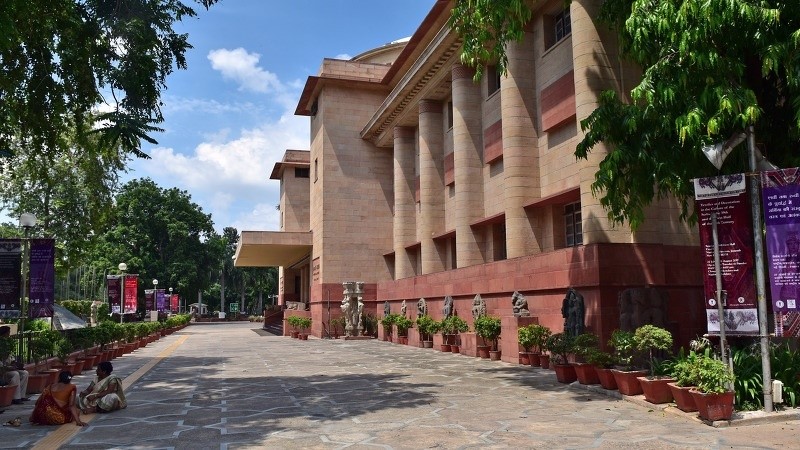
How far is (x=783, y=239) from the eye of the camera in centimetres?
846

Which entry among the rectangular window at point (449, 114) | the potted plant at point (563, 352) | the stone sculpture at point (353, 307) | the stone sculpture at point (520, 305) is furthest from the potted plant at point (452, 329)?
the stone sculpture at point (353, 307)

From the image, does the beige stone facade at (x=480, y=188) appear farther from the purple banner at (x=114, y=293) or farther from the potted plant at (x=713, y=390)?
the purple banner at (x=114, y=293)

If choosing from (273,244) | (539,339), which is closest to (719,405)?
(539,339)

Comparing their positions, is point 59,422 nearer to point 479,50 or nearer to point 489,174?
point 479,50

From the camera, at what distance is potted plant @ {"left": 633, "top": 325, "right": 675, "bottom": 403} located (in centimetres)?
940

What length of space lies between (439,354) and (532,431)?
1274cm

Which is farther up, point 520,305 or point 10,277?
point 10,277

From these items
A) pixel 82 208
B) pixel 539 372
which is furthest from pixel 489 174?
pixel 82 208

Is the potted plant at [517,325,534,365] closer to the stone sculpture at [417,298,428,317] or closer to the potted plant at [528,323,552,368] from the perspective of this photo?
the potted plant at [528,323,552,368]

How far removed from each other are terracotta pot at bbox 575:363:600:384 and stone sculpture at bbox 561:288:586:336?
6.52 feet

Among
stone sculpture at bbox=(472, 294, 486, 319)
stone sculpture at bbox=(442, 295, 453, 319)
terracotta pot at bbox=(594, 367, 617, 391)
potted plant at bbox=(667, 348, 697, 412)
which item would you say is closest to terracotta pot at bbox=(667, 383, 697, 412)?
potted plant at bbox=(667, 348, 697, 412)

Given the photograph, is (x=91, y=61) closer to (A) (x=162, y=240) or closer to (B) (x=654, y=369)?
(B) (x=654, y=369)

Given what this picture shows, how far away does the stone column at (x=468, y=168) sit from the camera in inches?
906

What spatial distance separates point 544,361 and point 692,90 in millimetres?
8211
